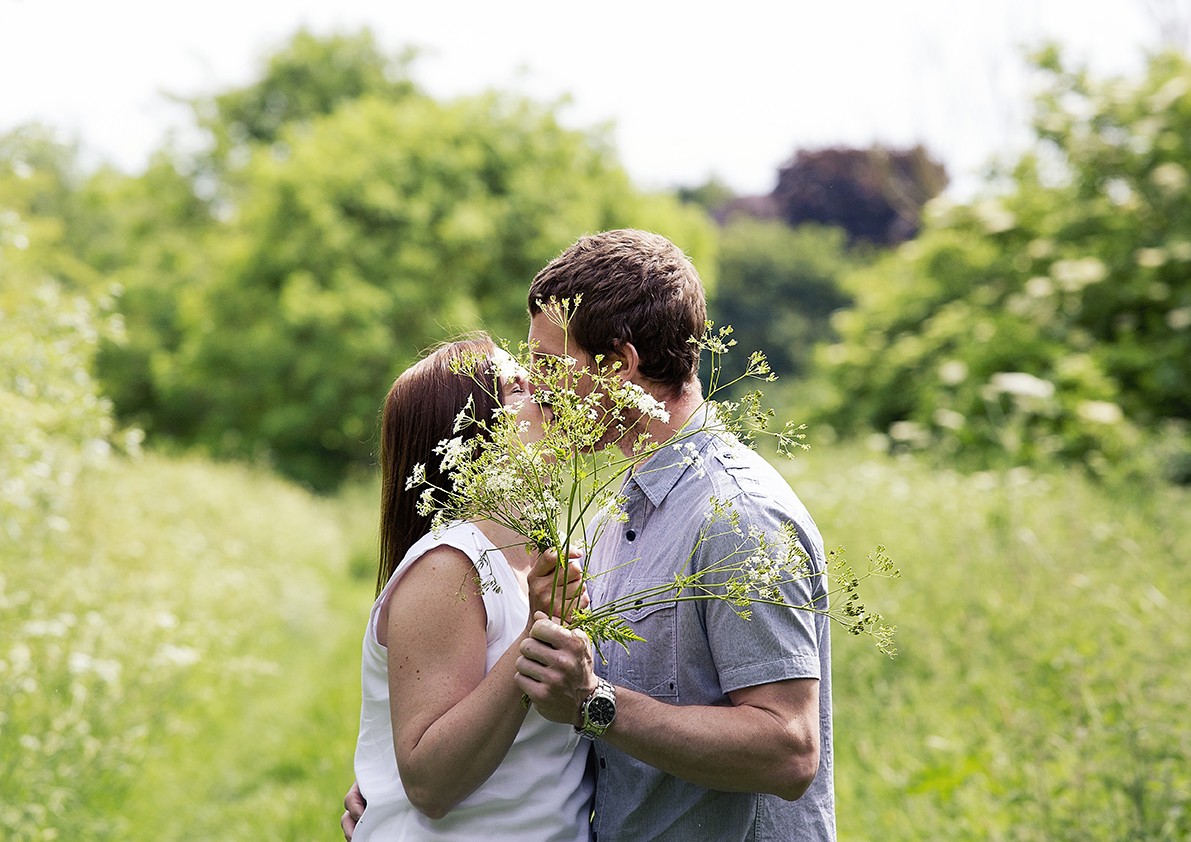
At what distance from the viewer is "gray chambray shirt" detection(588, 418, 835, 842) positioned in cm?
228

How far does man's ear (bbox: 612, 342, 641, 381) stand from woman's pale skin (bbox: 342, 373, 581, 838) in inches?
8.4

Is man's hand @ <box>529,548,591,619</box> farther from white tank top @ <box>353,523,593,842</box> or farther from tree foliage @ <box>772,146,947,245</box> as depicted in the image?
tree foliage @ <box>772,146,947,245</box>

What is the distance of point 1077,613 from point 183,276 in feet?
117

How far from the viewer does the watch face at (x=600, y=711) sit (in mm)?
2168

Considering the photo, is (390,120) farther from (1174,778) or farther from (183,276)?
→ (1174,778)

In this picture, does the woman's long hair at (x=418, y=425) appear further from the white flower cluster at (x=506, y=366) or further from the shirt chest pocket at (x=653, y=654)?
the shirt chest pocket at (x=653, y=654)

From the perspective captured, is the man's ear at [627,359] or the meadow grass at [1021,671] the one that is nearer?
the man's ear at [627,359]

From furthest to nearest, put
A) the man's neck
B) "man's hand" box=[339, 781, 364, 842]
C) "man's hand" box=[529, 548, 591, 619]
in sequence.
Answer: "man's hand" box=[339, 781, 364, 842] < the man's neck < "man's hand" box=[529, 548, 591, 619]

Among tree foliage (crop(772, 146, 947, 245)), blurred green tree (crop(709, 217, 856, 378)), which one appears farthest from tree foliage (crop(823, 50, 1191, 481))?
blurred green tree (crop(709, 217, 856, 378))

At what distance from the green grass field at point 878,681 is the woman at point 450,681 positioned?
90.7 inches

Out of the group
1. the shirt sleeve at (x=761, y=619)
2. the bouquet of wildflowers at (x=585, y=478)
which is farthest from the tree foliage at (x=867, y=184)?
the bouquet of wildflowers at (x=585, y=478)

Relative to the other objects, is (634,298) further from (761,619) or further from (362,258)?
(362,258)

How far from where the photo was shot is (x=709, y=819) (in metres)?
2.45

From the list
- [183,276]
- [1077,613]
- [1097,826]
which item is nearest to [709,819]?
[1097,826]
